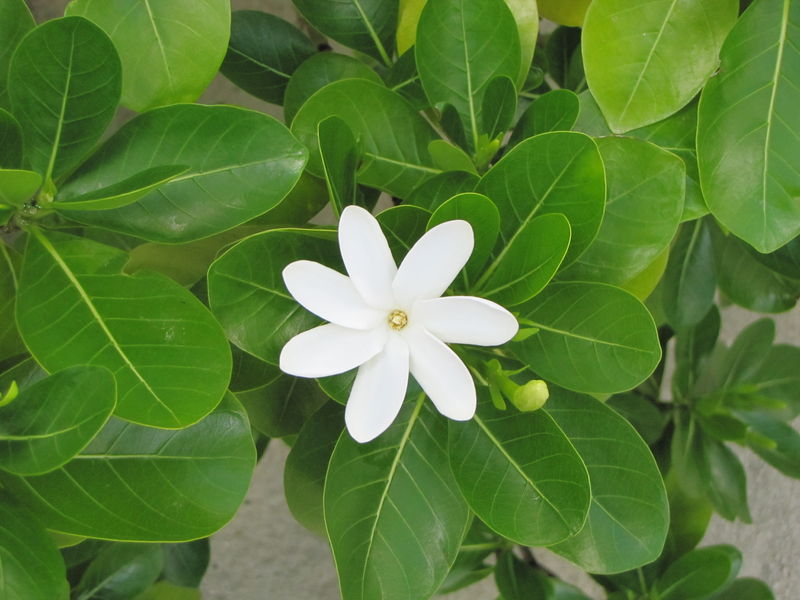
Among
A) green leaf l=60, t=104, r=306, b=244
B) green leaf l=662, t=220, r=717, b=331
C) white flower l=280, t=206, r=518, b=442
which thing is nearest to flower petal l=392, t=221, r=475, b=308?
white flower l=280, t=206, r=518, b=442

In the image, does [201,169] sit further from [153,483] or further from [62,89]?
[153,483]

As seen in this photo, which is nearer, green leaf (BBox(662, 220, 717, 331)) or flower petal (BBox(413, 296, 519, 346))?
flower petal (BBox(413, 296, 519, 346))

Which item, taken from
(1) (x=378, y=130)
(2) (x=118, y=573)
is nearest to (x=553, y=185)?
(1) (x=378, y=130)

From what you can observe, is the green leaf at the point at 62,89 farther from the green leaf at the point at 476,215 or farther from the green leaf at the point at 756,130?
the green leaf at the point at 756,130

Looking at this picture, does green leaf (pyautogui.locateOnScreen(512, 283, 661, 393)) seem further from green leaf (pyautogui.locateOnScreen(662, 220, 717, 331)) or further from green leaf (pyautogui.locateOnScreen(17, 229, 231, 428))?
green leaf (pyautogui.locateOnScreen(662, 220, 717, 331))

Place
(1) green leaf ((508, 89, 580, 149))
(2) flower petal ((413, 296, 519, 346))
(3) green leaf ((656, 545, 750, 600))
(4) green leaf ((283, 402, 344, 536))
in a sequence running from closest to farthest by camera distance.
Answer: (2) flower petal ((413, 296, 519, 346))
(1) green leaf ((508, 89, 580, 149))
(4) green leaf ((283, 402, 344, 536))
(3) green leaf ((656, 545, 750, 600))

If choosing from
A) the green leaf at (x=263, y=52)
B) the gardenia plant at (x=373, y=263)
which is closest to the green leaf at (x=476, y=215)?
the gardenia plant at (x=373, y=263)
